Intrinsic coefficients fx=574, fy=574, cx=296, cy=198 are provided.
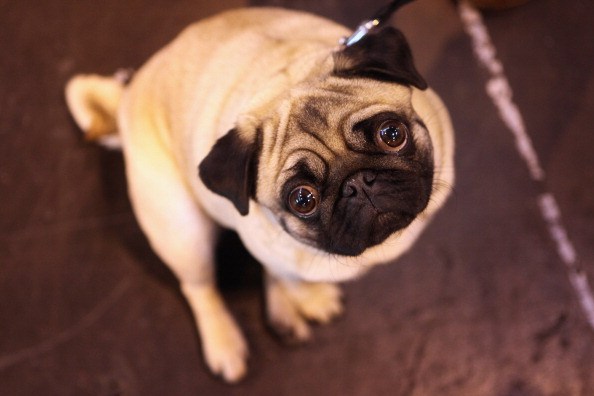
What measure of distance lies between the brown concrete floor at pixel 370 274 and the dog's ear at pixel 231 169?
1303mm

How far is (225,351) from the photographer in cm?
288

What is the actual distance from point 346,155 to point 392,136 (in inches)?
6.5

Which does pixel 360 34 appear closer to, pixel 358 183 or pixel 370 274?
pixel 358 183

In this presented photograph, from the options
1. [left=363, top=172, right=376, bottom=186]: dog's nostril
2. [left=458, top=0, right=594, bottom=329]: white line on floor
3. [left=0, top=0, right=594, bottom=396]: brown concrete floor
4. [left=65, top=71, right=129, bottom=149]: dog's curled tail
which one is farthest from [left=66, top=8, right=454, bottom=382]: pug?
[left=458, top=0, right=594, bottom=329]: white line on floor

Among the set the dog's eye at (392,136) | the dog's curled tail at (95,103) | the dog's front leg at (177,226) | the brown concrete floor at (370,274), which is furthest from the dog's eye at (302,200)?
the dog's curled tail at (95,103)

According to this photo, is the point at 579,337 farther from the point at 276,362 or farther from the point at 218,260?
the point at 218,260

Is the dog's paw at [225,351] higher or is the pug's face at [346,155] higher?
the pug's face at [346,155]

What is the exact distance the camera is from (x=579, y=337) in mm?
2789

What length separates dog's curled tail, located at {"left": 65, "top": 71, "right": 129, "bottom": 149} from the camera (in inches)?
117

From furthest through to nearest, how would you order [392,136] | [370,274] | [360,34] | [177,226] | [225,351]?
[370,274]
[225,351]
[177,226]
[360,34]
[392,136]

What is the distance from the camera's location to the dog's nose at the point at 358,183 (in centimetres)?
185

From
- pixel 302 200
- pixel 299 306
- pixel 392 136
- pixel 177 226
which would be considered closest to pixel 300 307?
pixel 299 306

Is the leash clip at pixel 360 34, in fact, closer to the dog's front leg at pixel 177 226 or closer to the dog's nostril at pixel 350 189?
the dog's nostril at pixel 350 189

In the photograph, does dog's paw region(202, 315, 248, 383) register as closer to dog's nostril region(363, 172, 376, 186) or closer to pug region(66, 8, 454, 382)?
pug region(66, 8, 454, 382)
